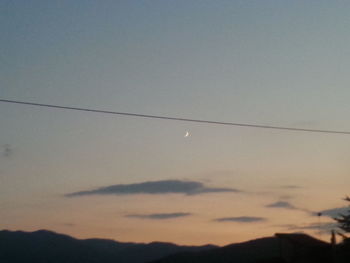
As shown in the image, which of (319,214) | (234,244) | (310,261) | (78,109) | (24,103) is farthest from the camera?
(234,244)

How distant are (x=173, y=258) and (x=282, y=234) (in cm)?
11512

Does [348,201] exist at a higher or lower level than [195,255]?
lower

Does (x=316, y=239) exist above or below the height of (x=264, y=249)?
below

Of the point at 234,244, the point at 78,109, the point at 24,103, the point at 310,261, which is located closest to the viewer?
the point at 24,103

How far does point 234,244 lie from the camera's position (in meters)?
164

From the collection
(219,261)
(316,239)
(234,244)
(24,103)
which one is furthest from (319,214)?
(234,244)

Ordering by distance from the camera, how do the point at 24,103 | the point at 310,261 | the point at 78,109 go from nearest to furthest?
the point at 24,103 → the point at 78,109 → the point at 310,261

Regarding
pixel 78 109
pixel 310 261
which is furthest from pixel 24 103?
pixel 310 261

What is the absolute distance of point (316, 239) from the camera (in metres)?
55.6

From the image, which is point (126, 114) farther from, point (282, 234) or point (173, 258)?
point (173, 258)

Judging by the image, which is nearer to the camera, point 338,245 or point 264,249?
point 338,245

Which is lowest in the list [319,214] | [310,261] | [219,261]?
[310,261]

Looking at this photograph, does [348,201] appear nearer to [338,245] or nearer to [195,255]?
[338,245]

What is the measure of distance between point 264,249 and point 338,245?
82042 millimetres
